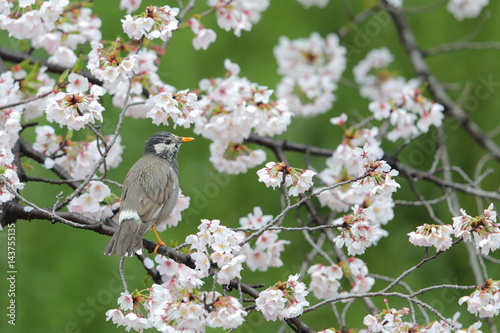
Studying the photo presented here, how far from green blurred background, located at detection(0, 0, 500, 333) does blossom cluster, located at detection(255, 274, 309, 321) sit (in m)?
2.81

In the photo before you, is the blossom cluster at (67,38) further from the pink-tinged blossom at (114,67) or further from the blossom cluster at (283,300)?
the blossom cluster at (283,300)

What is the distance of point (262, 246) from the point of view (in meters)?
3.81

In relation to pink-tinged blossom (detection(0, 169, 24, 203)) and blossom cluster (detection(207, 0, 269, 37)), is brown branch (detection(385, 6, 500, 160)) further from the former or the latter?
pink-tinged blossom (detection(0, 169, 24, 203))

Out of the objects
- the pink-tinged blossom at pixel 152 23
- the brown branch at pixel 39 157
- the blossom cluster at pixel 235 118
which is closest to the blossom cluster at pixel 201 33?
the blossom cluster at pixel 235 118

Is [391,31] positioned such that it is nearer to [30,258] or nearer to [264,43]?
[264,43]

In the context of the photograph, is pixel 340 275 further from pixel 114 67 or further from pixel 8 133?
pixel 8 133

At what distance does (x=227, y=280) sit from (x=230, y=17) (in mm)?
1984

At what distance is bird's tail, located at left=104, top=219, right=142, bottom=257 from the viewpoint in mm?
3079

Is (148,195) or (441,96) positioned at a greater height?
(441,96)

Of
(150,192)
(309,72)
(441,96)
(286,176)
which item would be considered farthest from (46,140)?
(441,96)

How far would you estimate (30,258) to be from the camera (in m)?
6.55

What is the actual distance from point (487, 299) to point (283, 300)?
0.78 meters

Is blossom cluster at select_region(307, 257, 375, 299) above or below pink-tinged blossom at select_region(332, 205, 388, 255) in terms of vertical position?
above

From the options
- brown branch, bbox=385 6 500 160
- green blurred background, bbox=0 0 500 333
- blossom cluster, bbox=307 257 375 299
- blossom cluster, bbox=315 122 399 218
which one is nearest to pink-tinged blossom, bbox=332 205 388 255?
blossom cluster, bbox=315 122 399 218
